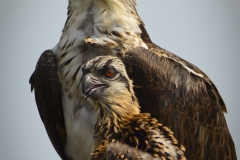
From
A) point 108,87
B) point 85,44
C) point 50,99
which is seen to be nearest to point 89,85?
point 108,87

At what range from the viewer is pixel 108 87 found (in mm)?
9219

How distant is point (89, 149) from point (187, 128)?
4.09 feet

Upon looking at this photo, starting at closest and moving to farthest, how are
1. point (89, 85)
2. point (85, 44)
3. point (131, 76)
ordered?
1. point (89, 85)
2. point (131, 76)
3. point (85, 44)

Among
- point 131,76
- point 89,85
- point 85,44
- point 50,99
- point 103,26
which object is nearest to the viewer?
point 89,85

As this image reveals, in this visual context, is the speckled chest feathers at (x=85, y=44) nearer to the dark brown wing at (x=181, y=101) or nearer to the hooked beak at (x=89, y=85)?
the dark brown wing at (x=181, y=101)

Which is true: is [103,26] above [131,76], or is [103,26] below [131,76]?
above

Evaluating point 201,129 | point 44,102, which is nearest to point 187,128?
point 201,129

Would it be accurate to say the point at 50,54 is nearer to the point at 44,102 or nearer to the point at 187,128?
the point at 44,102

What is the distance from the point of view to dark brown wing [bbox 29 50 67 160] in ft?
35.8

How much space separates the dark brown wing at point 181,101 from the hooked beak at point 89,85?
1.30 m

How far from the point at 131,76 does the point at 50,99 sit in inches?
47.3

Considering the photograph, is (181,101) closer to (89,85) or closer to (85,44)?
(85,44)

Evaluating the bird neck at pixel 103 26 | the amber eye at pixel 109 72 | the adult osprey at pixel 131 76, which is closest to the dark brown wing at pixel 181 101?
the adult osprey at pixel 131 76

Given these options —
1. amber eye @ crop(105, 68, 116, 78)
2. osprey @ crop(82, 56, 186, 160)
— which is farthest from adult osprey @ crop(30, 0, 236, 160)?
amber eye @ crop(105, 68, 116, 78)
